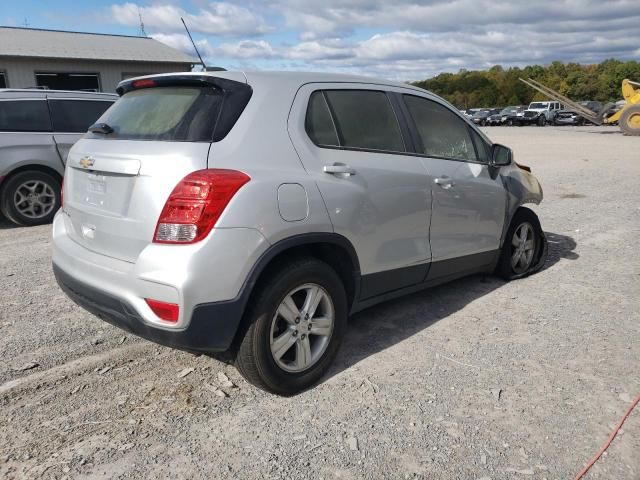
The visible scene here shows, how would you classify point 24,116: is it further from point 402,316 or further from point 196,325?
point 196,325

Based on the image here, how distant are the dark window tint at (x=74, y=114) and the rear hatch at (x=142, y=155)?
5109 millimetres

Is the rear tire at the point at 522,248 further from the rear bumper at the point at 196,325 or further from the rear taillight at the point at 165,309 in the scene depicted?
the rear taillight at the point at 165,309

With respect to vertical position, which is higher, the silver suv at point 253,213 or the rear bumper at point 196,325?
the silver suv at point 253,213

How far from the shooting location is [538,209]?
8.59 meters

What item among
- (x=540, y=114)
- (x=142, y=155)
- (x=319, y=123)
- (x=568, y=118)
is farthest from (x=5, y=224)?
(x=540, y=114)

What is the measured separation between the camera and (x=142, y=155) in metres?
2.81

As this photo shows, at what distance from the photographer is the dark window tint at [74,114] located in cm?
786

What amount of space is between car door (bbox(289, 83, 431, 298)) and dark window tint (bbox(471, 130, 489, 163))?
958mm

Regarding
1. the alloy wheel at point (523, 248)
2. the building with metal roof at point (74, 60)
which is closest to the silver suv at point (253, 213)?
the alloy wheel at point (523, 248)

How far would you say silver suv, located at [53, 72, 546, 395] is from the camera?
8.78 ft

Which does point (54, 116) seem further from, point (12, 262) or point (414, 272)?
point (414, 272)

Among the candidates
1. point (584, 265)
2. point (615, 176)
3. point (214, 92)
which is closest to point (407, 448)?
point (214, 92)

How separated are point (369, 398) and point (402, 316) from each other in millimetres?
1308

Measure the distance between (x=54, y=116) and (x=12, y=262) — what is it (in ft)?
9.83
